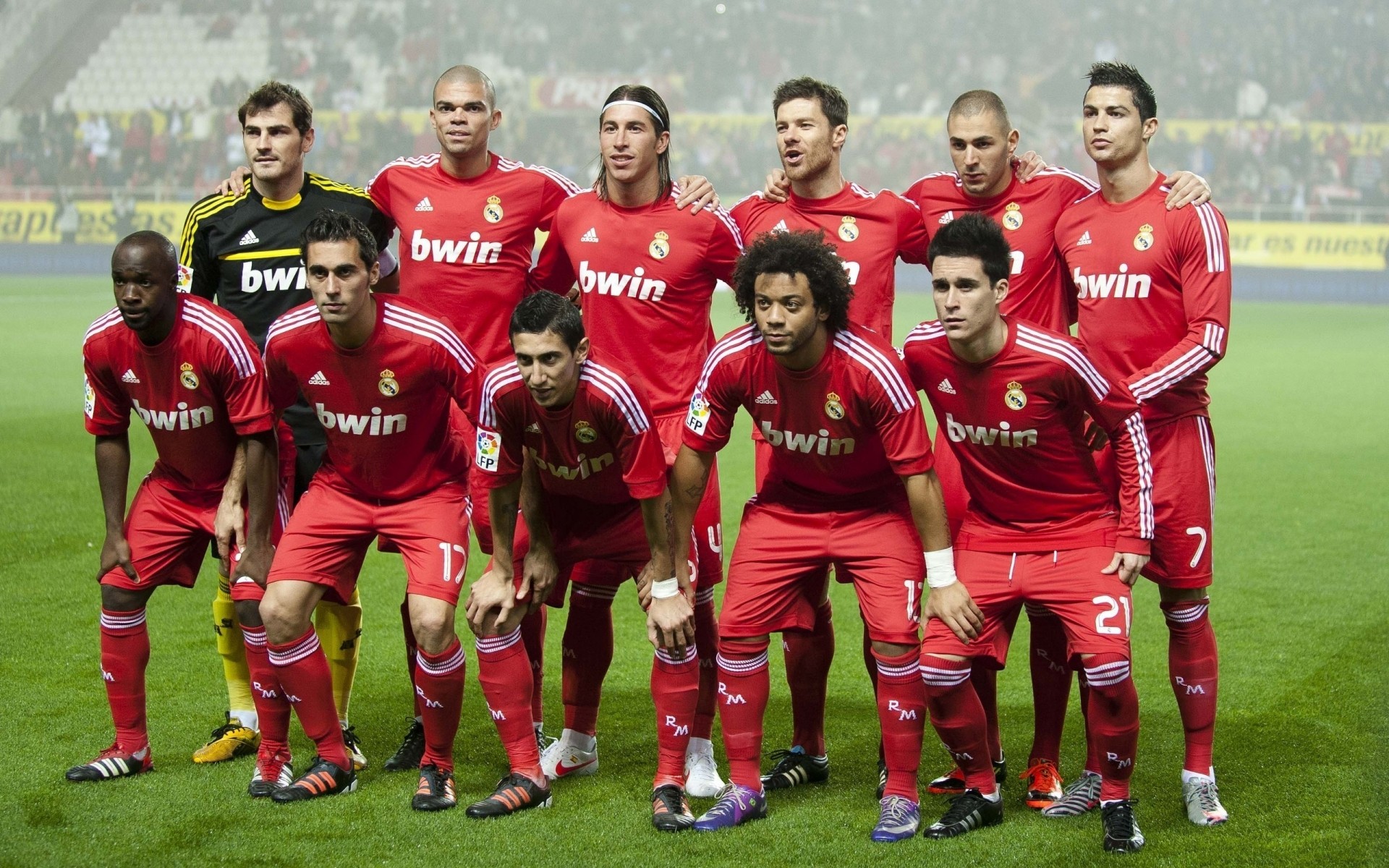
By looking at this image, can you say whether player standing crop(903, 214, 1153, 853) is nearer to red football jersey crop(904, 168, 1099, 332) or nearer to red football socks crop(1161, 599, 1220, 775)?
red football socks crop(1161, 599, 1220, 775)

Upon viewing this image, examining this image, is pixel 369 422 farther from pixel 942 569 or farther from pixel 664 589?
pixel 942 569

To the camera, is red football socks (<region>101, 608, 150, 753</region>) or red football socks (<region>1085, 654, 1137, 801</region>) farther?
red football socks (<region>101, 608, 150, 753</region>)

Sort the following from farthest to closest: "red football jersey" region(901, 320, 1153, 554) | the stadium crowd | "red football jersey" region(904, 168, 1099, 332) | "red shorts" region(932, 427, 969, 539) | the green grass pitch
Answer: the stadium crowd → "red football jersey" region(904, 168, 1099, 332) → "red shorts" region(932, 427, 969, 539) → "red football jersey" region(901, 320, 1153, 554) → the green grass pitch

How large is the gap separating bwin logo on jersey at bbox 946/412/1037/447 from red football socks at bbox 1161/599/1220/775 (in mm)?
839

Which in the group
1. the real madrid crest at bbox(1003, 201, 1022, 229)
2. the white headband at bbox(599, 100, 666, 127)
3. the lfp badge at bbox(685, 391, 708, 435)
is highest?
the white headband at bbox(599, 100, 666, 127)

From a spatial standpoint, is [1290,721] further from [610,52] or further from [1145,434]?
[610,52]

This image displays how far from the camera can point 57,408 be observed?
14.2 m

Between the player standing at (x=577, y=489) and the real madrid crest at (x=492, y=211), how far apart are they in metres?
1.02

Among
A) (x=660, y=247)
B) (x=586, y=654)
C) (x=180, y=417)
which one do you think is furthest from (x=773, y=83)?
(x=180, y=417)

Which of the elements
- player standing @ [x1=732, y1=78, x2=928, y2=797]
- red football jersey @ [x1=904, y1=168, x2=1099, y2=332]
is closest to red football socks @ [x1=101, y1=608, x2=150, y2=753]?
player standing @ [x1=732, y1=78, x2=928, y2=797]

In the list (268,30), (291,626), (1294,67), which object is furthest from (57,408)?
(1294,67)

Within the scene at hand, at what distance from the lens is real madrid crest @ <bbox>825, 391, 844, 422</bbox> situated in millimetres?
4672

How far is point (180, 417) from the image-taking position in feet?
16.8

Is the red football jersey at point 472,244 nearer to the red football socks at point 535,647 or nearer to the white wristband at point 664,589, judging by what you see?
A: the red football socks at point 535,647
